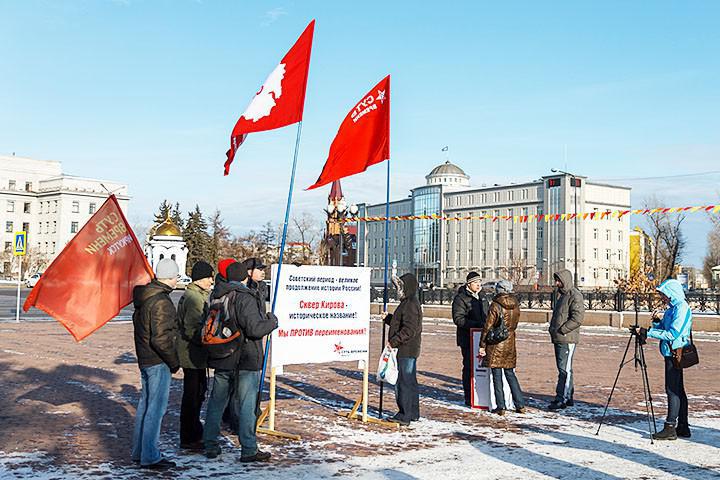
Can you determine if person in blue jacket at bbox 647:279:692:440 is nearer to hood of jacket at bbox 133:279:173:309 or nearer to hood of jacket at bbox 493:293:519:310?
hood of jacket at bbox 493:293:519:310

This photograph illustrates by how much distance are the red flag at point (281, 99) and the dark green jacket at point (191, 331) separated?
2.30 meters

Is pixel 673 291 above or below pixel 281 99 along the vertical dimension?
below

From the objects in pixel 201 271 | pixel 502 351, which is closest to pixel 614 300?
pixel 502 351

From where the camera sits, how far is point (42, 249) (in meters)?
126

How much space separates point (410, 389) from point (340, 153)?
318 centimetres

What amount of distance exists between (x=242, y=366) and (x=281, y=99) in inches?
138

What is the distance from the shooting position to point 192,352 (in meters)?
8.43

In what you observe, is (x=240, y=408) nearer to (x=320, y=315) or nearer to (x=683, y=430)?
(x=320, y=315)

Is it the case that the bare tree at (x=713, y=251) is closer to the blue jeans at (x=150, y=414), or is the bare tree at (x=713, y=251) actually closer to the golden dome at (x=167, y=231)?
the golden dome at (x=167, y=231)

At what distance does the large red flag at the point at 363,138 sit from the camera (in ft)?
34.3

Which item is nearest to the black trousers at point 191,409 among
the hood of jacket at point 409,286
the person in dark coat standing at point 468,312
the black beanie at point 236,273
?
the black beanie at point 236,273

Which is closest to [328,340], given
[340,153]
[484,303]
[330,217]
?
[340,153]

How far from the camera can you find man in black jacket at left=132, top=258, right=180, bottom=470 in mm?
7363

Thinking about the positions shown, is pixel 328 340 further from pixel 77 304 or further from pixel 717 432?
pixel 717 432
